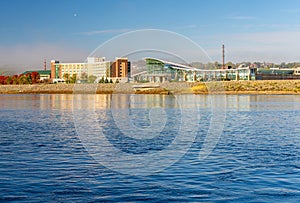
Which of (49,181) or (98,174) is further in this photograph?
(98,174)

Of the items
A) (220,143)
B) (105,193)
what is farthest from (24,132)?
(105,193)

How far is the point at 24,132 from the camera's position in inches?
798

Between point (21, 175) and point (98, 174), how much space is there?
1.82 meters

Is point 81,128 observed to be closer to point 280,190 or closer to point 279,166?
point 279,166

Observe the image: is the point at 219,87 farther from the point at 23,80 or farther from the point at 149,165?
the point at 23,80

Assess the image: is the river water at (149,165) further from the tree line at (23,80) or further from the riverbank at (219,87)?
the tree line at (23,80)

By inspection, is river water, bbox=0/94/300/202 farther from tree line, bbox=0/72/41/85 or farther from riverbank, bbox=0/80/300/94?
tree line, bbox=0/72/41/85

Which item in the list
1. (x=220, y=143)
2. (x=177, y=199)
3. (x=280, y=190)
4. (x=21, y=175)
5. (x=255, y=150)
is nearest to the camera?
(x=177, y=199)

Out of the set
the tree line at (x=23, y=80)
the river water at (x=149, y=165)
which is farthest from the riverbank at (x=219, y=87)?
the river water at (x=149, y=165)

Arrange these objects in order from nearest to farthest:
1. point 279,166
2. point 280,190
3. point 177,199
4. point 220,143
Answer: point 177,199
point 280,190
point 279,166
point 220,143

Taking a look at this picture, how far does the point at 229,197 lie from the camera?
9.51 meters

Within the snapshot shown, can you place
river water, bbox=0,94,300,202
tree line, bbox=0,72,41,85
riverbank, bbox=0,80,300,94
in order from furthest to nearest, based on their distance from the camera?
tree line, bbox=0,72,41,85
riverbank, bbox=0,80,300,94
river water, bbox=0,94,300,202

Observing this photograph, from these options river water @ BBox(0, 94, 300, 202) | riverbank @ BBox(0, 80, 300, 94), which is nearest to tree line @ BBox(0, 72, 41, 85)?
riverbank @ BBox(0, 80, 300, 94)

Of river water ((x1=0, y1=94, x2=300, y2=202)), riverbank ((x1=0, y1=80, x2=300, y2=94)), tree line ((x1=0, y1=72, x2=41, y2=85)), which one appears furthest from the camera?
tree line ((x1=0, y1=72, x2=41, y2=85))
